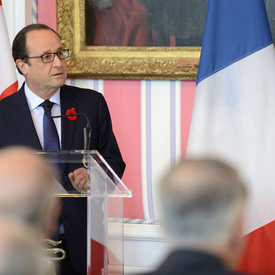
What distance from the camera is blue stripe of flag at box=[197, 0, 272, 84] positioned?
4.43 meters

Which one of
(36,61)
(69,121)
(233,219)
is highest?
(36,61)

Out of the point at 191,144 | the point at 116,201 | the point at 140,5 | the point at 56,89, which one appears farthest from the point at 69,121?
the point at 140,5

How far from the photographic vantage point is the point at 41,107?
405 cm

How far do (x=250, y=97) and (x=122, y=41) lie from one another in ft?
4.38

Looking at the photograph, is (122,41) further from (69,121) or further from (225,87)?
(69,121)

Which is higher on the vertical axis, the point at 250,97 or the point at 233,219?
the point at 250,97

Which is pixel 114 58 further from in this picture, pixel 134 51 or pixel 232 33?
pixel 232 33

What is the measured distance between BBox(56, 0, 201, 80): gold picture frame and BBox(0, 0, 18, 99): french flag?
0.44 m

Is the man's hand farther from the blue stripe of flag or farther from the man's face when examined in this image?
the blue stripe of flag

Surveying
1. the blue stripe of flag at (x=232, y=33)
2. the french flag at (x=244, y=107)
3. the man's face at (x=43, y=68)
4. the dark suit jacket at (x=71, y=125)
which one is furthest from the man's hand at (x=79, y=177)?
Result: the blue stripe of flag at (x=232, y=33)

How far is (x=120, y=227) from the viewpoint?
9.33ft

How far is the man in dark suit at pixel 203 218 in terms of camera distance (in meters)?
1.56

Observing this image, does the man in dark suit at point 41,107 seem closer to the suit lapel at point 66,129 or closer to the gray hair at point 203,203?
the suit lapel at point 66,129

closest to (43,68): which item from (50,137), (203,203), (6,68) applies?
(50,137)
